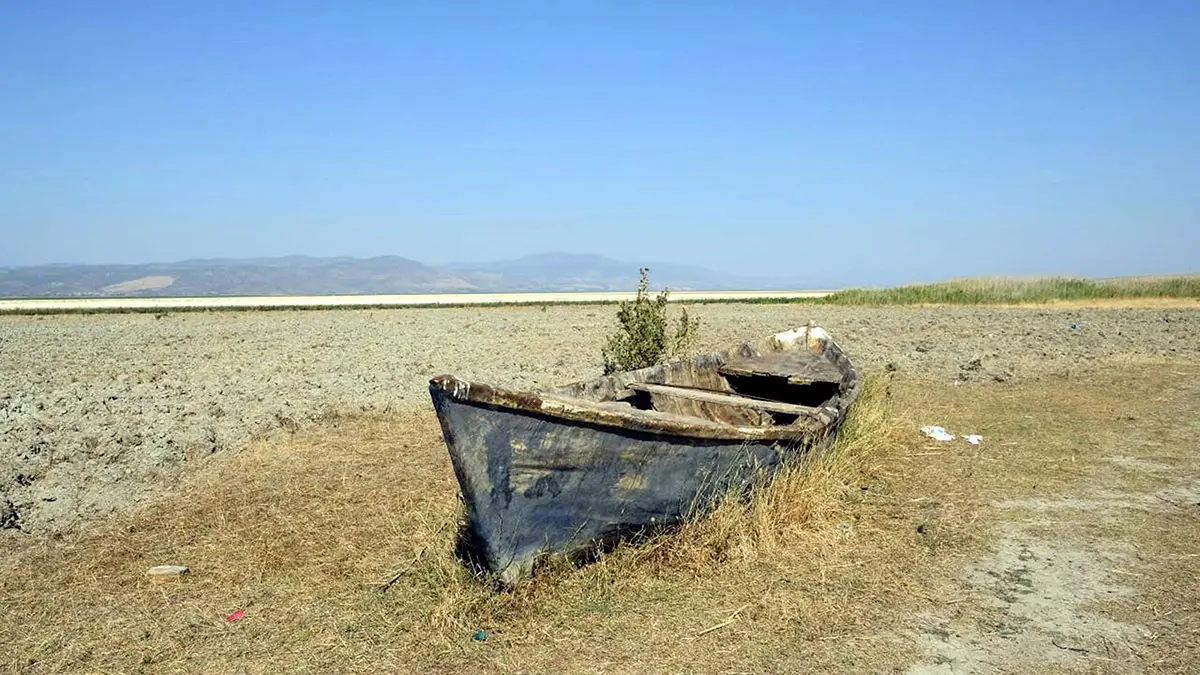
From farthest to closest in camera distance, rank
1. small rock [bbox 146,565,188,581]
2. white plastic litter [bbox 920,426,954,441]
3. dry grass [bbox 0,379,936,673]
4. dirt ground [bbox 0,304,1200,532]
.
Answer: white plastic litter [bbox 920,426,954,441] < dirt ground [bbox 0,304,1200,532] < small rock [bbox 146,565,188,581] < dry grass [bbox 0,379,936,673]

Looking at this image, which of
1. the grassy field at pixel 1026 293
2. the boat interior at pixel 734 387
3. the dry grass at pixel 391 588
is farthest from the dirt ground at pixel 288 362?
the grassy field at pixel 1026 293

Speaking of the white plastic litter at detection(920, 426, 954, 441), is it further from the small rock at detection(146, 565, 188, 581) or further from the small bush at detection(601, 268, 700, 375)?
the small rock at detection(146, 565, 188, 581)

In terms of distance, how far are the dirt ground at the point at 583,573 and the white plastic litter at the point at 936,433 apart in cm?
21

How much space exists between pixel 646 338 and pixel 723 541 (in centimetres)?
510

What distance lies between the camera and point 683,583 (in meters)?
5.68

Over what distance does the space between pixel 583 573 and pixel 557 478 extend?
745 mm

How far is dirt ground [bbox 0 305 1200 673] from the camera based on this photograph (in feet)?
16.1

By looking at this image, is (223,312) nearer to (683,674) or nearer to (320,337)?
(320,337)

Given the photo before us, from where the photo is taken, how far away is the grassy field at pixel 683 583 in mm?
4844

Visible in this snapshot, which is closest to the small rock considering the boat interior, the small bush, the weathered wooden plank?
the boat interior

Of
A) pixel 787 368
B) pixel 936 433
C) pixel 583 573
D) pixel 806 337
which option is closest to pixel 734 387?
pixel 787 368

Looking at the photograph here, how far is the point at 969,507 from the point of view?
23.7ft

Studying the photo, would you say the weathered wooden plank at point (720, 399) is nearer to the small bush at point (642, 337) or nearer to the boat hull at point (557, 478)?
the boat hull at point (557, 478)

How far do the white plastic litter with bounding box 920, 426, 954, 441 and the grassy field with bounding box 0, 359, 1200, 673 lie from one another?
970 mm
